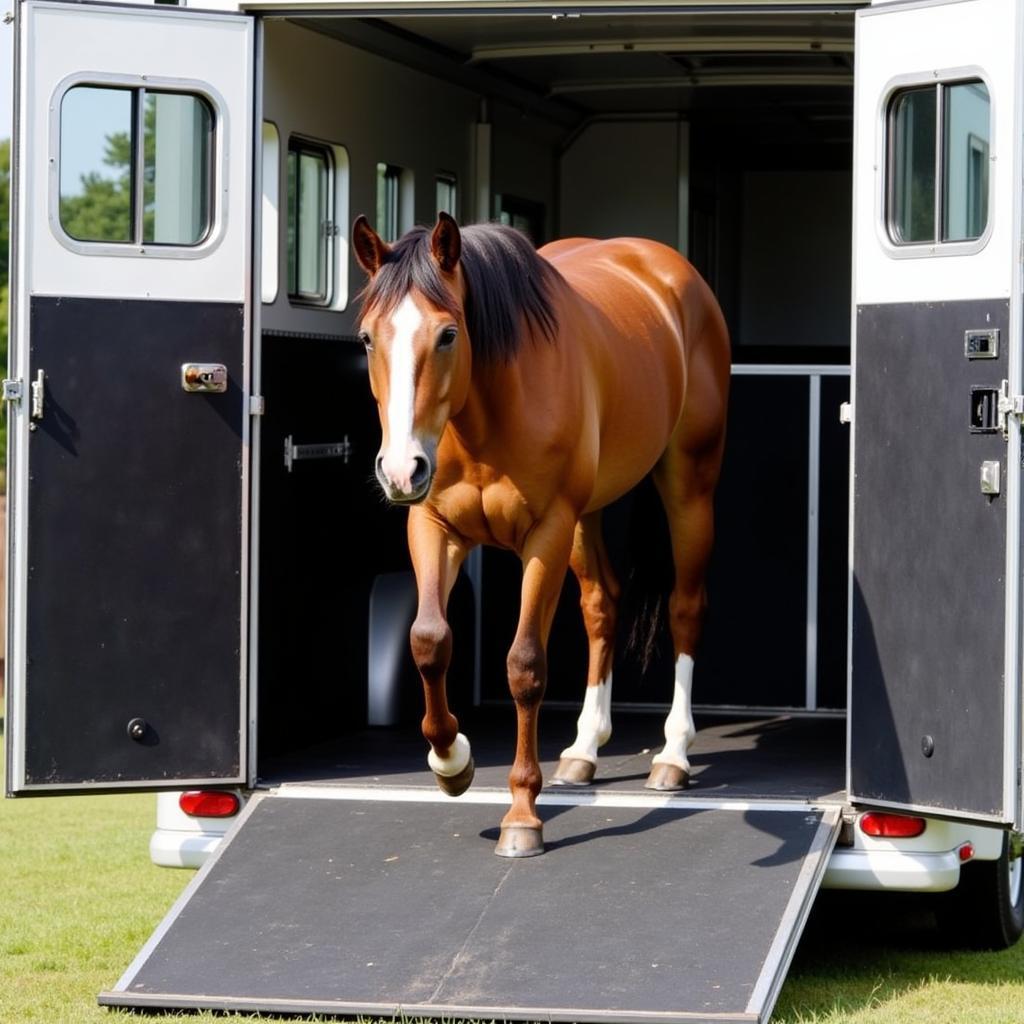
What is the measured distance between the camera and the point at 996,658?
4.70m

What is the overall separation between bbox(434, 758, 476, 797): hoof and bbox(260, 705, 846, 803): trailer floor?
0.23m

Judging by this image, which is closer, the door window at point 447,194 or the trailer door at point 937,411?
the trailer door at point 937,411

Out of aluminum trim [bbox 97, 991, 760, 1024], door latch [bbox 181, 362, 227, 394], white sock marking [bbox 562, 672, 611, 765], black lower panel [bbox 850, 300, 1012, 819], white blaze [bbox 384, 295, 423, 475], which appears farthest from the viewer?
white sock marking [bbox 562, 672, 611, 765]

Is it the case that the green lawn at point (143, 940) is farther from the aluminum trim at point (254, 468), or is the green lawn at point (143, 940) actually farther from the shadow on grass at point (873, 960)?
the aluminum trim at point (254, 468)

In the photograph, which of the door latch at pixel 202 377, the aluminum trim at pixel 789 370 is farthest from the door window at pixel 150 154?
the aluminum trim at pixel 789 370

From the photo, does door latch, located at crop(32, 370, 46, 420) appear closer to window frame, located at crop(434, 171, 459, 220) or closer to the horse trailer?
the horse trailer

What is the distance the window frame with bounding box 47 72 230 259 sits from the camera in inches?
196

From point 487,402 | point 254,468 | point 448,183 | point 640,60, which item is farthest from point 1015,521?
point 640,60

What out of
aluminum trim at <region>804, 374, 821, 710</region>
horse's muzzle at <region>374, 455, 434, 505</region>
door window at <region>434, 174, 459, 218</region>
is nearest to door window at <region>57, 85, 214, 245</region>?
horse's muzzle at <region>374, 455, 434, 505</region>

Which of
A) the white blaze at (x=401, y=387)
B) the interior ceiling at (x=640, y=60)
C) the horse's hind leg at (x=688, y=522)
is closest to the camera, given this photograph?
the white blaze at (x=401, y=387)

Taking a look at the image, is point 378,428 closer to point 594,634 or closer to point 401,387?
point 594,634

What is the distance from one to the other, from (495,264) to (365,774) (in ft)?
5.33

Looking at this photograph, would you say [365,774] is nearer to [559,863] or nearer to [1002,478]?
[559,863]

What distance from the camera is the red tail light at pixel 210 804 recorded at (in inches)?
207
